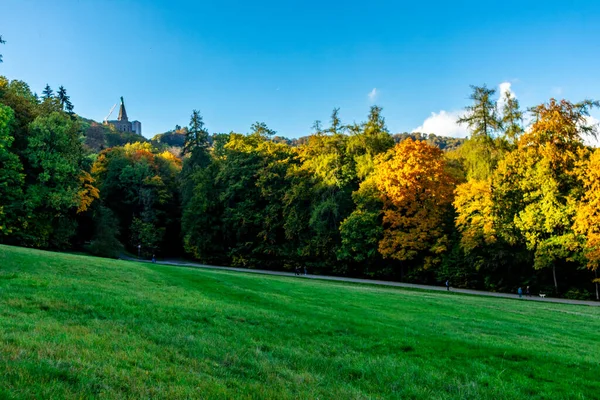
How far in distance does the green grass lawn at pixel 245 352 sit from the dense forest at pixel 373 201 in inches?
955

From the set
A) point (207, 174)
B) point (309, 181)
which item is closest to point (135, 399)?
point (309, 181)

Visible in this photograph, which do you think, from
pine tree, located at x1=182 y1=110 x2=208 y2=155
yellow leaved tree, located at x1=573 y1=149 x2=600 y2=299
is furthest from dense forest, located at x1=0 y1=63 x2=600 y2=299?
pine tree, located at x1=182 y1=110 x2=208 y2=155

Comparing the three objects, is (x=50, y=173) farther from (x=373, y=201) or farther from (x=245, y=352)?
(x=245, y=352)

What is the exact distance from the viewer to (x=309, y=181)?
50.2 metres

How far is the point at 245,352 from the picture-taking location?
23.8 feet

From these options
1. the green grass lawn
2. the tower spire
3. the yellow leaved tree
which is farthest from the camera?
the tower spire

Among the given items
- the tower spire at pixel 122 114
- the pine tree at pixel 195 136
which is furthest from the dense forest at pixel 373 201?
the tower spire at pixel 122 114

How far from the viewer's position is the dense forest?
34.6 m

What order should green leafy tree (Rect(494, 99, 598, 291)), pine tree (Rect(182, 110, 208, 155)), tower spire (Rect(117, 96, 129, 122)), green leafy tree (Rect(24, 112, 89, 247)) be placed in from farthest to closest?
tower spire (Rect(117, 96, 129, 122))
pine tree (Rect(182, 110, 208, 155))
green leafy tree (Rect(24, 112, 89, 247))
green leafy tree (Rect(494, 99, 598, 291))

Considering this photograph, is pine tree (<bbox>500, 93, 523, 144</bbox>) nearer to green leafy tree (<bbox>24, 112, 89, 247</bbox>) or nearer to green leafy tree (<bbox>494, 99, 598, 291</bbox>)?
green leafy tree (<bbox>494, 99, 598, 291</bbox>)

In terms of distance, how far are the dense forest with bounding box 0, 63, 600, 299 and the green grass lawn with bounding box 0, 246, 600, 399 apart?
2425cm

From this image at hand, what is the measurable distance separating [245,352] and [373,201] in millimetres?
37335

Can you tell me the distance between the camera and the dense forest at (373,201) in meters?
34.6

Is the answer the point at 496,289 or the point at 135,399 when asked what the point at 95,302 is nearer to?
the point at 135,399
